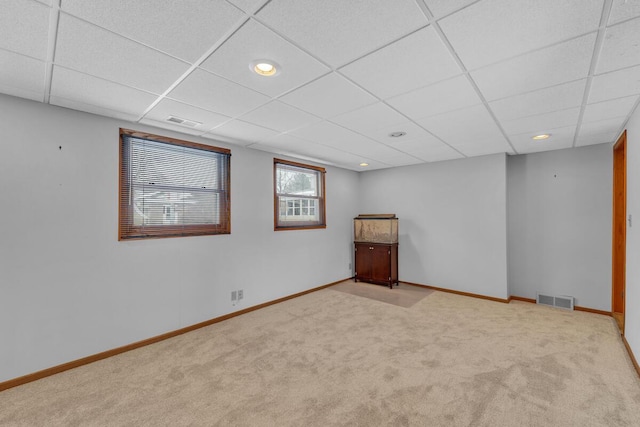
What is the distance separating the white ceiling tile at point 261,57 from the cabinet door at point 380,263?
4018mm

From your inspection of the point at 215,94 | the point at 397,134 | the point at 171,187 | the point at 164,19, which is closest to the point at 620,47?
the point at 397,134

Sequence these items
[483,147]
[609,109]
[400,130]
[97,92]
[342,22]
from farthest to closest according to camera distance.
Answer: [483,147]
[400,130]
[609,109]
[97,92]
[342,22]

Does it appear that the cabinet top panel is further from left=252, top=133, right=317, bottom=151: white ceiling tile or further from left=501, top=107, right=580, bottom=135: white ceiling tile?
left=501, top=107, right=580, bottom=135: white ceiling tile

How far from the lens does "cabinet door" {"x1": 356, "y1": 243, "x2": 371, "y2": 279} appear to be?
222 inches

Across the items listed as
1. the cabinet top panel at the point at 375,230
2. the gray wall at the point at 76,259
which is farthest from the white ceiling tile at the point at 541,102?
the gray wall at the point at 76,259

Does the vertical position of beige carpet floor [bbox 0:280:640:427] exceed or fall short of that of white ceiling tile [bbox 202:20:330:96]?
it falls short

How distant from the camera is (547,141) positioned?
12.2 ft

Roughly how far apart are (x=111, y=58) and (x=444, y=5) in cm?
199

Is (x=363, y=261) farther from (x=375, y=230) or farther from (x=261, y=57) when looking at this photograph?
(x=261, y=57)

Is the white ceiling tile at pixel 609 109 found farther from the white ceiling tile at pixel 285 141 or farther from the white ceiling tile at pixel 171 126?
the white ceiling tile at pixel 171 126

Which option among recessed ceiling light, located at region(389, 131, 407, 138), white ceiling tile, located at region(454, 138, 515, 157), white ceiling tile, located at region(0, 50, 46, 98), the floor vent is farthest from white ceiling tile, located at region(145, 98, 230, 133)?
the floor vent

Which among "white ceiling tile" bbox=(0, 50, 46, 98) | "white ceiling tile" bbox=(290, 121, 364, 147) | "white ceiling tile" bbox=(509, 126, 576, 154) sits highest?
"white ceiling tile" bbox=(0, 50, 46, 98)

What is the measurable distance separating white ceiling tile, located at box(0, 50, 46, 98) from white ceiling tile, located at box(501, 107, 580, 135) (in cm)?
409

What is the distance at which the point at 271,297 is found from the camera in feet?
14.2
